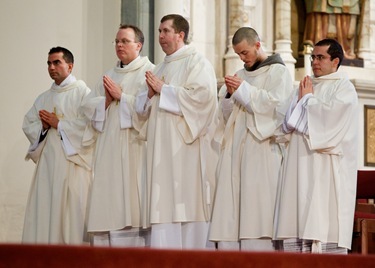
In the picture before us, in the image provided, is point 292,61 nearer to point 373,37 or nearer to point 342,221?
point 373,37

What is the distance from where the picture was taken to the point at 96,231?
8.07m

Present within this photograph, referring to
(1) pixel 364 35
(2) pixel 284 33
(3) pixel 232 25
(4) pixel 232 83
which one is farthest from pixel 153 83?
(1) pixel 364 35

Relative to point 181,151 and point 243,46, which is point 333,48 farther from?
point 181,151

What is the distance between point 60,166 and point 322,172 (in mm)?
2613

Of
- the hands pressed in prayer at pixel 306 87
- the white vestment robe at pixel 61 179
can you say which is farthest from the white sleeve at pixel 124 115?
the hands pressed in prayer at pixel 306 87

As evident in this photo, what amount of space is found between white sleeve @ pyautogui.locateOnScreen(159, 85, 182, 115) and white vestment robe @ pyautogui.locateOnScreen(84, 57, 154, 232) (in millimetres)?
440

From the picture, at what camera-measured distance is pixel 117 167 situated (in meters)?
8.11

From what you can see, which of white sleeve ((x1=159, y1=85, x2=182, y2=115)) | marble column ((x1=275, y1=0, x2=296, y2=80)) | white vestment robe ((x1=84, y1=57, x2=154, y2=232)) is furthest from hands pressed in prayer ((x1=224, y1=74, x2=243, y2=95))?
marble column ((x1=275, y1=0, x2=296, y2=80))

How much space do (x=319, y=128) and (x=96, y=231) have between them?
6.72 ft

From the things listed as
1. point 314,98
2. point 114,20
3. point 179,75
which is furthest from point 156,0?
point 314,98

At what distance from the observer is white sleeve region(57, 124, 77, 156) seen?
866 cm

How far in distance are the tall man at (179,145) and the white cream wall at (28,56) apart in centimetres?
321

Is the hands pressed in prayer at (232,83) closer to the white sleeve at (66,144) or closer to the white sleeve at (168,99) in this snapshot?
the white sleeve at (168,99)

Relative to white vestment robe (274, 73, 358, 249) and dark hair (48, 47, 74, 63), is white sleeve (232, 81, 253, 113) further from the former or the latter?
dark hair (48, 47, 74, 63)
